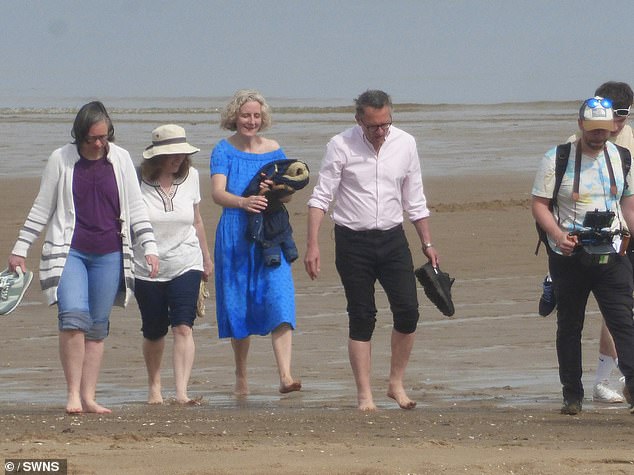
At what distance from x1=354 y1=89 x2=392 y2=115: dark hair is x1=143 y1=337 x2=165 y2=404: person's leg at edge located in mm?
1788

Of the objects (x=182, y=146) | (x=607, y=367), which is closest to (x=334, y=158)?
(x=182, y=146)

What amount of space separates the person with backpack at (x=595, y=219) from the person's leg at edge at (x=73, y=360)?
7.89 ft

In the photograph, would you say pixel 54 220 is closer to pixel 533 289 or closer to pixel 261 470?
pixel 261 470

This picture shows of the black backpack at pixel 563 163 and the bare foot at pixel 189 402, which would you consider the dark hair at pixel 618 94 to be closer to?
the black backpack at pixel 563 163

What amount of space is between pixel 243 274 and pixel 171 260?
0.58m

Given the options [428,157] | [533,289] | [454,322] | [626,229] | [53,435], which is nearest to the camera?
[53,435]

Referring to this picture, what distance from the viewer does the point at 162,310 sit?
8.18 metres

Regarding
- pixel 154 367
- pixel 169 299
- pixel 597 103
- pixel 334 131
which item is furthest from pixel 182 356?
pixel 334 131

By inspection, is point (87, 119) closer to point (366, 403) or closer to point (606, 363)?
point (366, 403)

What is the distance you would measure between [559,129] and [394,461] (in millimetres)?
31659

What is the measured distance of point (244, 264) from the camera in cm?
849

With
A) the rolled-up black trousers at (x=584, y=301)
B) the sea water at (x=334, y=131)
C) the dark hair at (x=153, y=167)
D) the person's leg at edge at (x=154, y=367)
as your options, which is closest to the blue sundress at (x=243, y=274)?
the dark hair at (x=153, y=167)

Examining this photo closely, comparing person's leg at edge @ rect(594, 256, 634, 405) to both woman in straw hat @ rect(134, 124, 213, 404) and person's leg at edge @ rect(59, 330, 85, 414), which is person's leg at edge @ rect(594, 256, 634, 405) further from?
person's leg at edge @ rect(59, 330, 85, 414)

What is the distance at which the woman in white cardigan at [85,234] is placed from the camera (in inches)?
288
